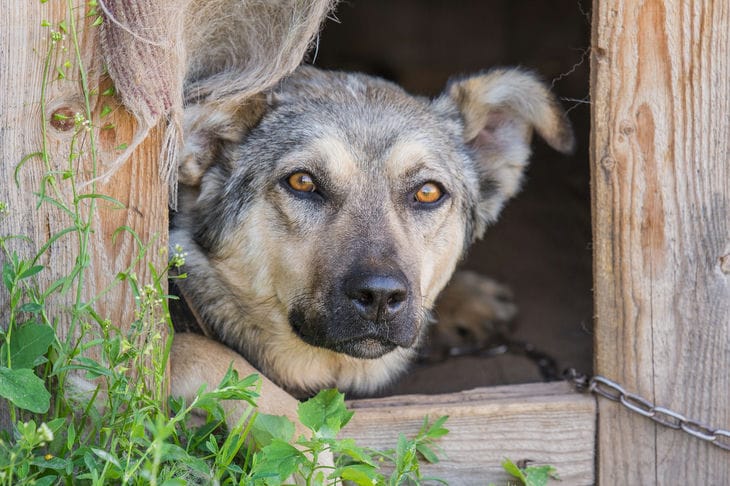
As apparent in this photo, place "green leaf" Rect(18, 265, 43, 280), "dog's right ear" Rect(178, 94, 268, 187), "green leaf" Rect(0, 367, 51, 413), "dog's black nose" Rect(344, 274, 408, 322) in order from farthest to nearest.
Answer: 1. "dog's right ear" Rect(178, 94, 268, 187)
2. "dog's black nose" Rect(344, 274, 408, 322)
3. "green leaf" Rect(18, 265, 43, 280)
4. "green leaf" Rect(0, 367, 51, 413)

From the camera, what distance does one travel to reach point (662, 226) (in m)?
3.12

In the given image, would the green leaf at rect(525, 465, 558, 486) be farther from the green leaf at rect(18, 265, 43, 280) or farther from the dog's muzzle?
the green leaf at rect(18, 265, 43, 280)

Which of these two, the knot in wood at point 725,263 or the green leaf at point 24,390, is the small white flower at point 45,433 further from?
the knot in wood at point 725,263

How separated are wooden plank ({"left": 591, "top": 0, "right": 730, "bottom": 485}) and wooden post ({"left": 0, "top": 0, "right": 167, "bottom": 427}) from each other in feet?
5.44

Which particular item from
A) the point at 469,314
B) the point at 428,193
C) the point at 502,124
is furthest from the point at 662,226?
the point at 469,314

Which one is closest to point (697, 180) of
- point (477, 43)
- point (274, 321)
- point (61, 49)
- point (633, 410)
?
point (633, 410)

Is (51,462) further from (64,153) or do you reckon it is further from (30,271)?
(64,153)

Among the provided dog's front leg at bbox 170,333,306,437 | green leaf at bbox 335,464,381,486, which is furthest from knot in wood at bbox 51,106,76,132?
green leaf at bbox 335,464,381,486

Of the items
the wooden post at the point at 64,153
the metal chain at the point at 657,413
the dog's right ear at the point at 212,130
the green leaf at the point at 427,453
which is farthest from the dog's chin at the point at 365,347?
the dog's right ear at the point at 212,130

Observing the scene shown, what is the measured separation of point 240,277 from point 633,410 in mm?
1614

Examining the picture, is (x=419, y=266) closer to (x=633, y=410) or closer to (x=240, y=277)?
(x=240, y=277)

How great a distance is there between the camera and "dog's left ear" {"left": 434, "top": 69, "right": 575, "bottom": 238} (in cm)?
358

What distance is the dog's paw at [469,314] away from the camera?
5605 mm

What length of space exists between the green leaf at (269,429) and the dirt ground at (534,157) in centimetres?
229
